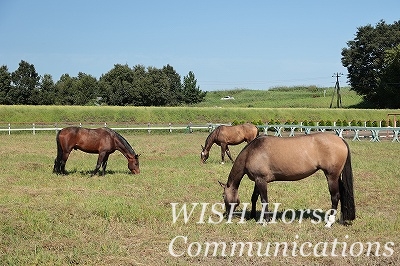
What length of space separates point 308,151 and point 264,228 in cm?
179

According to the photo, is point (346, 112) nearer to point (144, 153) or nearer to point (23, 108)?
point (23, 108)

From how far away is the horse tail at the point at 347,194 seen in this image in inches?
369

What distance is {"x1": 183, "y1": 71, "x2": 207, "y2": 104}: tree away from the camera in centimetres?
10662

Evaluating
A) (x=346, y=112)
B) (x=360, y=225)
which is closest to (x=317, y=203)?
(x=360, y=225)

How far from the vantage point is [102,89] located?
299 feet

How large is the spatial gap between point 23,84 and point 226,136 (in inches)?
2749

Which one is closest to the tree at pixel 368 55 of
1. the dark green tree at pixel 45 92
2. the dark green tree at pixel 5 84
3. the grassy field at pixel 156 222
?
the dark green tree at pixel 45 92

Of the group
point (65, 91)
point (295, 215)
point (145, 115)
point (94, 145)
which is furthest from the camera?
point (65, 91)

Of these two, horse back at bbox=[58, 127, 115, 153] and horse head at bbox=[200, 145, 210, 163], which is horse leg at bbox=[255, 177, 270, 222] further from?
horse head at bbox=[200, 145, 210, 163]

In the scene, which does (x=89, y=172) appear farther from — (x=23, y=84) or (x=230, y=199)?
(x=23, y=84)

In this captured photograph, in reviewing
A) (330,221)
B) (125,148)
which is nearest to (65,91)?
(125,148)

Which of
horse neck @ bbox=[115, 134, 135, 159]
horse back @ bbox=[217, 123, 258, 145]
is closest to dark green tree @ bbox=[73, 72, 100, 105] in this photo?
horse back @ bbox=[217, 123, 258, 145]

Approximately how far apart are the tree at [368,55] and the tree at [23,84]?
5803 cm

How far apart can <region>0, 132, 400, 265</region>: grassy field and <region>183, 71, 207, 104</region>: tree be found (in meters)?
90.3
